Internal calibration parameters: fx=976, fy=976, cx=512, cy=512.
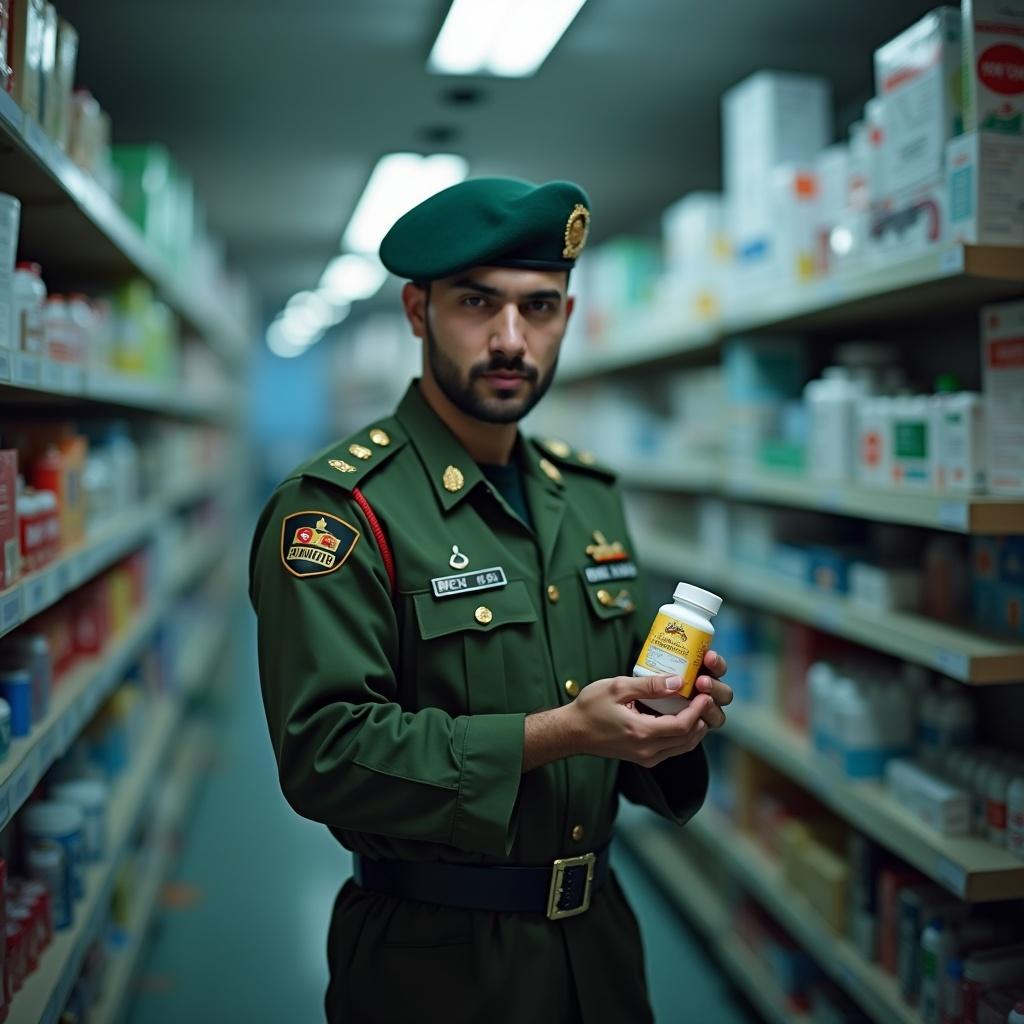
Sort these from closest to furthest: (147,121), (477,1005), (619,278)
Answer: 1. (477,1005)
2. (147,121)
3. (619,278)

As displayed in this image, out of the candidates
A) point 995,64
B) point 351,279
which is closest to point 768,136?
point 995,64

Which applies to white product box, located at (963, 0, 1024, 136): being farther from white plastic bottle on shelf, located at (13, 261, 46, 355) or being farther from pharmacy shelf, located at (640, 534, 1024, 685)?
white plastic bottle on shelf, located at (13, 261, 46, 355)

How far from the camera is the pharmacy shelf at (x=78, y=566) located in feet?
5.97

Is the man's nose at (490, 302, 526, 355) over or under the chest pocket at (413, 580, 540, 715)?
over

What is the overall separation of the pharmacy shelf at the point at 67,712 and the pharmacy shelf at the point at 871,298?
2.04 metres

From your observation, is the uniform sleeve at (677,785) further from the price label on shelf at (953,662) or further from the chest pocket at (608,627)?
the price label on shelf at (953,662)

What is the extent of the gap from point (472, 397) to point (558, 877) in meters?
0.84

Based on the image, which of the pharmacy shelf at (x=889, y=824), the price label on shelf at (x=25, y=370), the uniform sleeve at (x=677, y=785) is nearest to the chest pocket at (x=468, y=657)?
the uniform sleeve at (x=677, y=785)

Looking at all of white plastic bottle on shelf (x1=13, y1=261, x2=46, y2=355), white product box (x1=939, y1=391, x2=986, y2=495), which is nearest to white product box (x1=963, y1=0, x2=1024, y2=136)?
white product box (x1=939, y1=391, x2=986, y2=495)

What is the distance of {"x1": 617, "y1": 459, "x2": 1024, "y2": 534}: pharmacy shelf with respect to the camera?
6.40 ft

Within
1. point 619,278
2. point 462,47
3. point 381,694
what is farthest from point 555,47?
point 381,694

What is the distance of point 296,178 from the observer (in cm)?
545

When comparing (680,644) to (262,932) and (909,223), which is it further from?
(262,932)

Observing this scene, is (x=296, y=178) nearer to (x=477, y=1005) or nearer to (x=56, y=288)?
(x=56, y=288)
